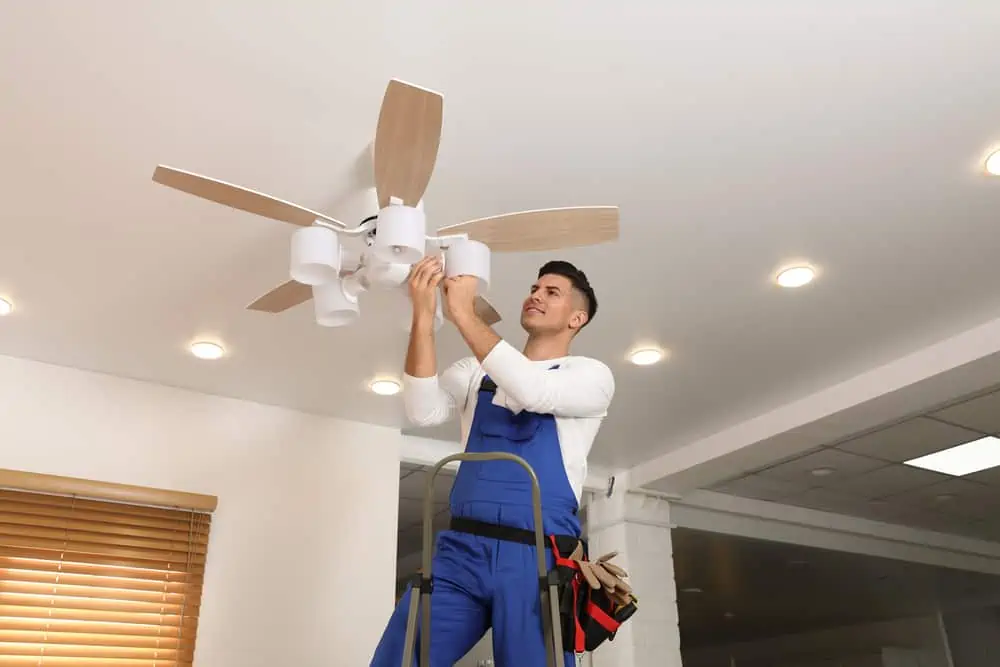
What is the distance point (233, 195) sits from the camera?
1.82 metres

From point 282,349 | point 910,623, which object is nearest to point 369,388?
point 282,349

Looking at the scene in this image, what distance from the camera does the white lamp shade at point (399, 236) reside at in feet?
5.86

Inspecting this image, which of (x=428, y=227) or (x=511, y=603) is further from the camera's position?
(x=428, y=227)

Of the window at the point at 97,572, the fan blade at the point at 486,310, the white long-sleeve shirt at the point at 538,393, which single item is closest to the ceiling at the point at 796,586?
the window at the point at 97,572

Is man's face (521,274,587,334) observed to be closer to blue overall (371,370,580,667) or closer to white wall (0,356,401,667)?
blue overall (371,370,580,667)

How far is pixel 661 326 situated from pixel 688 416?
1004 mm

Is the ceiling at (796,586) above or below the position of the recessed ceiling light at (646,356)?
below

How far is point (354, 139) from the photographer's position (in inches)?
85.4

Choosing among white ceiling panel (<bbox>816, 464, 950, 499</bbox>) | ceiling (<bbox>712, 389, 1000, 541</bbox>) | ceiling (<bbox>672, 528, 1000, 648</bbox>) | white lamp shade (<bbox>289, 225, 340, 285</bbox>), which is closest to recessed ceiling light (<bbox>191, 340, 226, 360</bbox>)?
white lamp shade (<bbox>289, 225, 340, 285</bbox>)

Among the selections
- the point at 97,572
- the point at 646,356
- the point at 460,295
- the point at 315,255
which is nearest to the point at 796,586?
the point at 646,356

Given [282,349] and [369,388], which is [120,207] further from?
[369,388]

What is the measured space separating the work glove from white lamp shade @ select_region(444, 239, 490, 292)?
0.62m

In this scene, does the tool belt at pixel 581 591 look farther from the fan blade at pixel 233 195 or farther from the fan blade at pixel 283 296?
the fan blade at pixel 283 296

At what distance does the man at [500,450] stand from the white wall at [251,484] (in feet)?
6.80
